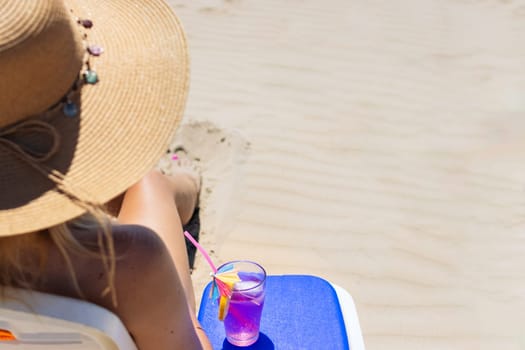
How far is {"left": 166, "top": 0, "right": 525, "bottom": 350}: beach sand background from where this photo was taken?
2.51m

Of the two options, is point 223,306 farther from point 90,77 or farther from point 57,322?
point 90,77

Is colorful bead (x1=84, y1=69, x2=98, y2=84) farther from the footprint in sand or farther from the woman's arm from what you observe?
the footprint in sand

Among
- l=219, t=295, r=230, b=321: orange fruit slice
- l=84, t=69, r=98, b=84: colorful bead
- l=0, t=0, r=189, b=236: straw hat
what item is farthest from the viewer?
l=219, t=295, r=230, b=321: orange fruit slice

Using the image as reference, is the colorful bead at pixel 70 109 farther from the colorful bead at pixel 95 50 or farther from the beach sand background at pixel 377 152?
the beach sand background at pixel 377 152

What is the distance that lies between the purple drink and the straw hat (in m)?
0.58

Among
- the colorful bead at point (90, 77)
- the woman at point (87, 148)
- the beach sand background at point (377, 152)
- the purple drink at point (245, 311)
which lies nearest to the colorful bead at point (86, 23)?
the woman at point (87, 148)

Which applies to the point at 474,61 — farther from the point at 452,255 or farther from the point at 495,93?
the point at 452,255

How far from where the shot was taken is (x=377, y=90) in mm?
3746

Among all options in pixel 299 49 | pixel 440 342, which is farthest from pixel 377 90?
pixel 440 342

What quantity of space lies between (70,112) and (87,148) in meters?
0.07

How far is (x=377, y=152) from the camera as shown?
3232 mm

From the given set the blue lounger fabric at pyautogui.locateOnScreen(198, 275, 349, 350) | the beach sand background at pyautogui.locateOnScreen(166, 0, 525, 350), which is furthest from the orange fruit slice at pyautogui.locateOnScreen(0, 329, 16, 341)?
the beach sand background at pyautogui.locateOnScreen(166, 0, 525, 350)

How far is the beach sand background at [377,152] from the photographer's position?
2.51 meters

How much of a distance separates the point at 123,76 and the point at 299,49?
3.13 meters
